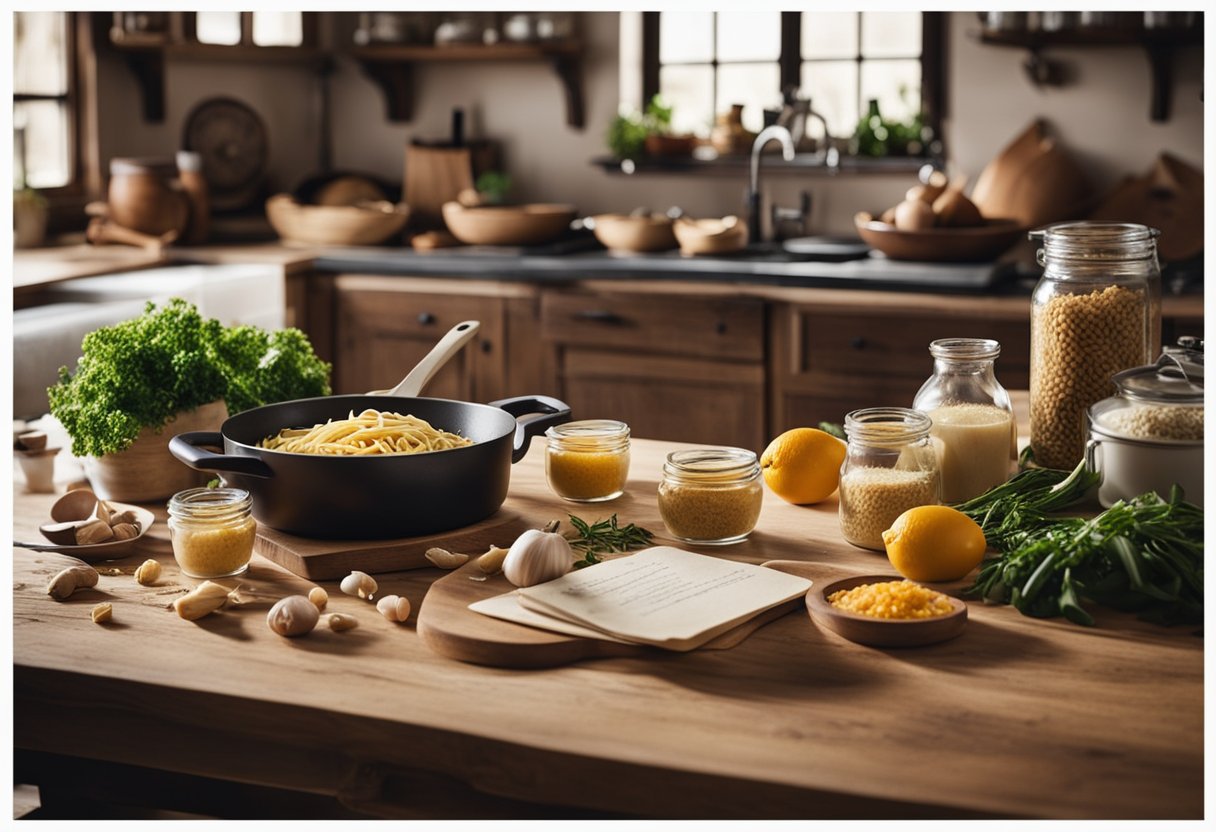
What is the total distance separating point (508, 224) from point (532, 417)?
2.64 metres

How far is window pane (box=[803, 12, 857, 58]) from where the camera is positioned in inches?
179

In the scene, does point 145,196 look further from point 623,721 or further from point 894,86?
point 623,721

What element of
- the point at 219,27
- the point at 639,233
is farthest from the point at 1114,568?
the point at 219,27

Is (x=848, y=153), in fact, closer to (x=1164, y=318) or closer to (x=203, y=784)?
(x=1164, y=318)

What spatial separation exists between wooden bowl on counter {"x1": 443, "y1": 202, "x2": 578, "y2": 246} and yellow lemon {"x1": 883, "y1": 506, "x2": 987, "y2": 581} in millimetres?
3024

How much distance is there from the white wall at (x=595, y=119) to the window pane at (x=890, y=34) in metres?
0.16

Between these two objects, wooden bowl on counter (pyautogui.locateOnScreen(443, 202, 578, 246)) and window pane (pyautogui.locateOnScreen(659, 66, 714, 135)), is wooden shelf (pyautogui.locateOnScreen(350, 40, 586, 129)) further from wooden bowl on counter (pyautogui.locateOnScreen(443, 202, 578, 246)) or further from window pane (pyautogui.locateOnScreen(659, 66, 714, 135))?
→ wooden bowl on counter (pyautogui.locateOnScreen(443, 202, 578, 246))

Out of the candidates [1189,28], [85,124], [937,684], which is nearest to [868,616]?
[937,684]

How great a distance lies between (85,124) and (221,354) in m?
2.97

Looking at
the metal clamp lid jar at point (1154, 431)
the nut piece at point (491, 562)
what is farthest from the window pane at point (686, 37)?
the nut piece at point (491, 562)

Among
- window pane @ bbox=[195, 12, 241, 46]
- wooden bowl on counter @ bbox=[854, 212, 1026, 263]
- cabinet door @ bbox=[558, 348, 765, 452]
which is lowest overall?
cabinet door @ bbox=[558, 348, 765, 452]

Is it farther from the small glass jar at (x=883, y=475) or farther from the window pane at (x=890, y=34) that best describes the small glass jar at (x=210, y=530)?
the window pane at (x=890, y=34)

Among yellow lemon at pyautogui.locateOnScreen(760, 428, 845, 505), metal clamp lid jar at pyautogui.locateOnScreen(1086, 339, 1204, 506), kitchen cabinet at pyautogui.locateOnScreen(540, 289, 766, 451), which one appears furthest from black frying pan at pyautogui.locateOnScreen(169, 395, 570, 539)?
kitchen cabinet at pyautogui.locateOnScreen(540, 289, 766, 451)

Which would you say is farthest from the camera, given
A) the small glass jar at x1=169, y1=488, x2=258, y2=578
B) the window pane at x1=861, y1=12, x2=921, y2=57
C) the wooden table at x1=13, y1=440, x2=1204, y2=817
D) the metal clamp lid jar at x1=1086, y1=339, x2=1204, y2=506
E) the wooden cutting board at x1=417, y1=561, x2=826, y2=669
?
the window pane at x1=861, y1=12, x2=921, y2=57
